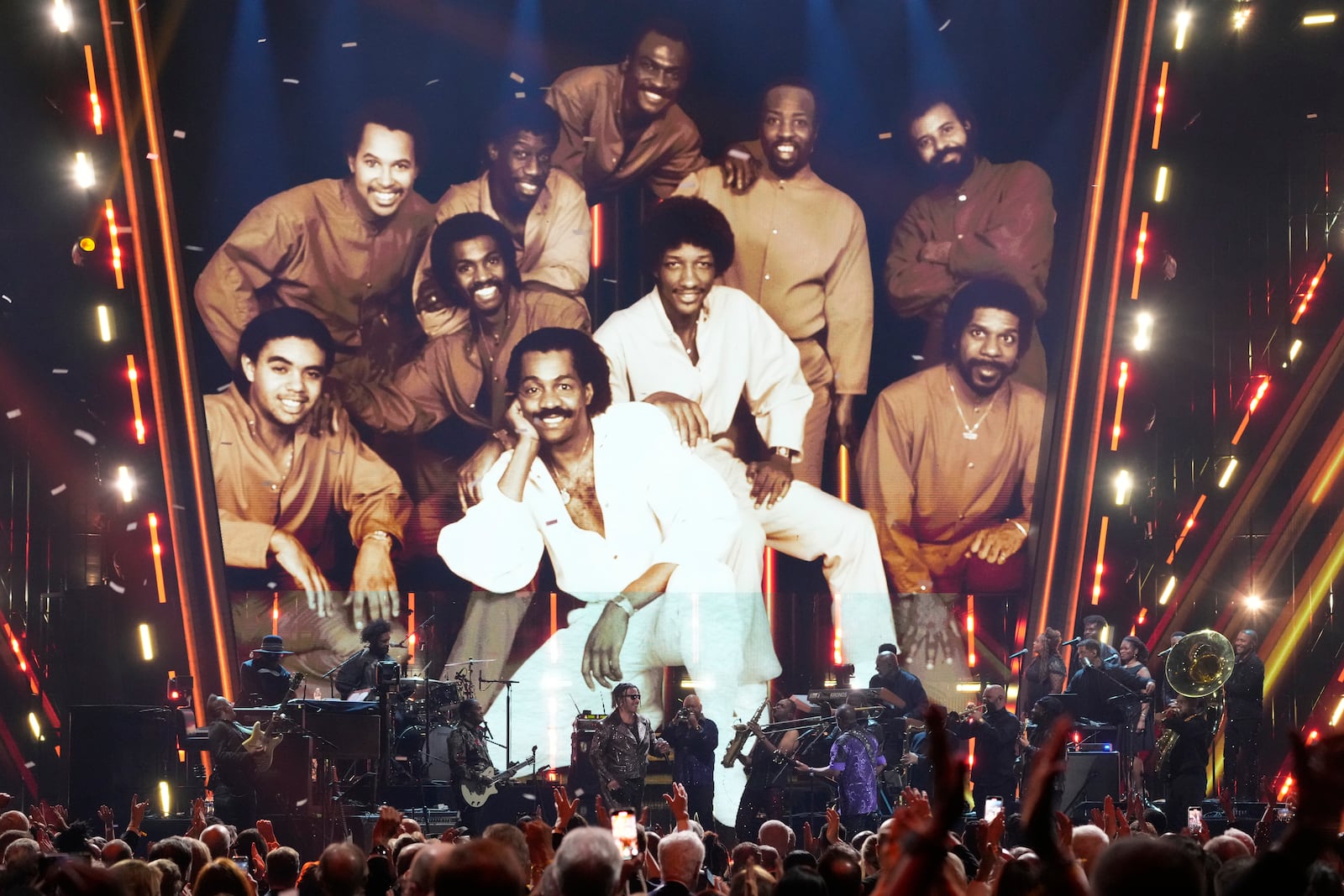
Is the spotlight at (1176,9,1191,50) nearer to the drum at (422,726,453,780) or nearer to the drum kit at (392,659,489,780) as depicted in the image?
the drum kit at (392,659,489,780)

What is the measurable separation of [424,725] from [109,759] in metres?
2.00

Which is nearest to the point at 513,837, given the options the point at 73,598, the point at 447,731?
the point at 447,731

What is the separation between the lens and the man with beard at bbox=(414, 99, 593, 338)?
12609 millimetres

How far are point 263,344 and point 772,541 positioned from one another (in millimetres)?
4574

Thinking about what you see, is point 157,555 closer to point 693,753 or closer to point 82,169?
point 82,169

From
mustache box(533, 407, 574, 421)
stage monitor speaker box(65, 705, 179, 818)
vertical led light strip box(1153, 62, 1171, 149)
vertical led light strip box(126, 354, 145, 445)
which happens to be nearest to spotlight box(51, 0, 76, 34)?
vertical led light strip box(126, 354, 145, 445)

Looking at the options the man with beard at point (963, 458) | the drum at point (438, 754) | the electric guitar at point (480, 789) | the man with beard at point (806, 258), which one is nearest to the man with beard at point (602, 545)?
the man with beard at point (806, 258)

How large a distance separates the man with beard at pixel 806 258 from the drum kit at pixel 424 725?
379cm

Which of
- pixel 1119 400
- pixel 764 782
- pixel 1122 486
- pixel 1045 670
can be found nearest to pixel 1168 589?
pixel 1122 486

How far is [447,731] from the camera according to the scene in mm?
10320

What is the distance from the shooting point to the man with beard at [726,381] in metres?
12.7

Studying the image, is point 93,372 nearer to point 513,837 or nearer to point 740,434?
point 740,434

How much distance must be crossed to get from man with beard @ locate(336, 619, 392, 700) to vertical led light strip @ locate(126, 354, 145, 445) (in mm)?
3020

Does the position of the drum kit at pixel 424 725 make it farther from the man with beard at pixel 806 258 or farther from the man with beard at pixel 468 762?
the man with beard at pixel 806 258
